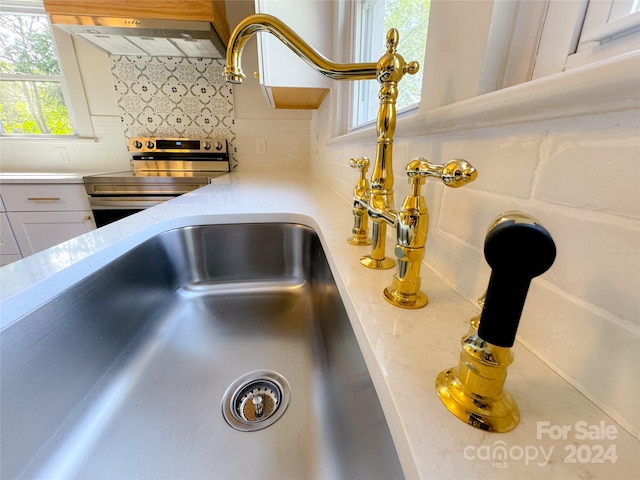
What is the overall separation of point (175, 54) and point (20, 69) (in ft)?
4.57

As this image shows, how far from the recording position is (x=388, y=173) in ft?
1.38

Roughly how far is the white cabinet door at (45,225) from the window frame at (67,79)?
852 mm

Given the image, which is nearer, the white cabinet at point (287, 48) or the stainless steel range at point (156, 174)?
the white cabinet at point (287, 48)

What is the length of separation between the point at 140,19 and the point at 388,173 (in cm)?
193

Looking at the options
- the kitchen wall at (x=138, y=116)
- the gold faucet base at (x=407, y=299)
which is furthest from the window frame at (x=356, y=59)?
the kitchen wall at (x=138, y=116)

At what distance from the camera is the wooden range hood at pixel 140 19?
1473 mm

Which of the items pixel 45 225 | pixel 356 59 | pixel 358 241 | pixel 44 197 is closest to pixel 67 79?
pixel 44 197

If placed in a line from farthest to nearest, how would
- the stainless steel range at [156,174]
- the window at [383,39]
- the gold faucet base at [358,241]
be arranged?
the stainless steel range at [156,174] < the window at [383,39] < the gold faucet base at [358,241]

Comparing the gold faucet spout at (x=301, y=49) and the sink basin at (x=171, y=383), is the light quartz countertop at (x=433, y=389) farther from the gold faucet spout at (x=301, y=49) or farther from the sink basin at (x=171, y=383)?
the gold faucet spout at (x=301, y=49)

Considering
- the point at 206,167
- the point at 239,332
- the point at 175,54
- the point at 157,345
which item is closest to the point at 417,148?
the point at 239,332

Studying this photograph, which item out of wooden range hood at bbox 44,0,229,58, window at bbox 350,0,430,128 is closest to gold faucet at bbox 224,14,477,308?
window at bbox 350,0,430,128

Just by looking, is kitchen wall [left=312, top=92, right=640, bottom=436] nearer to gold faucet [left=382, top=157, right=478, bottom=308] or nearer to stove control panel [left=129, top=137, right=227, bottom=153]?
gold faucet [left=382, top=157, right=478, bottom=308]

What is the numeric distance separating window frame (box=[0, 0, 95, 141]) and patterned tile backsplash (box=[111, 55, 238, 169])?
290 mm

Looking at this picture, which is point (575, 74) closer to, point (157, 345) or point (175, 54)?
point (157, 345)
